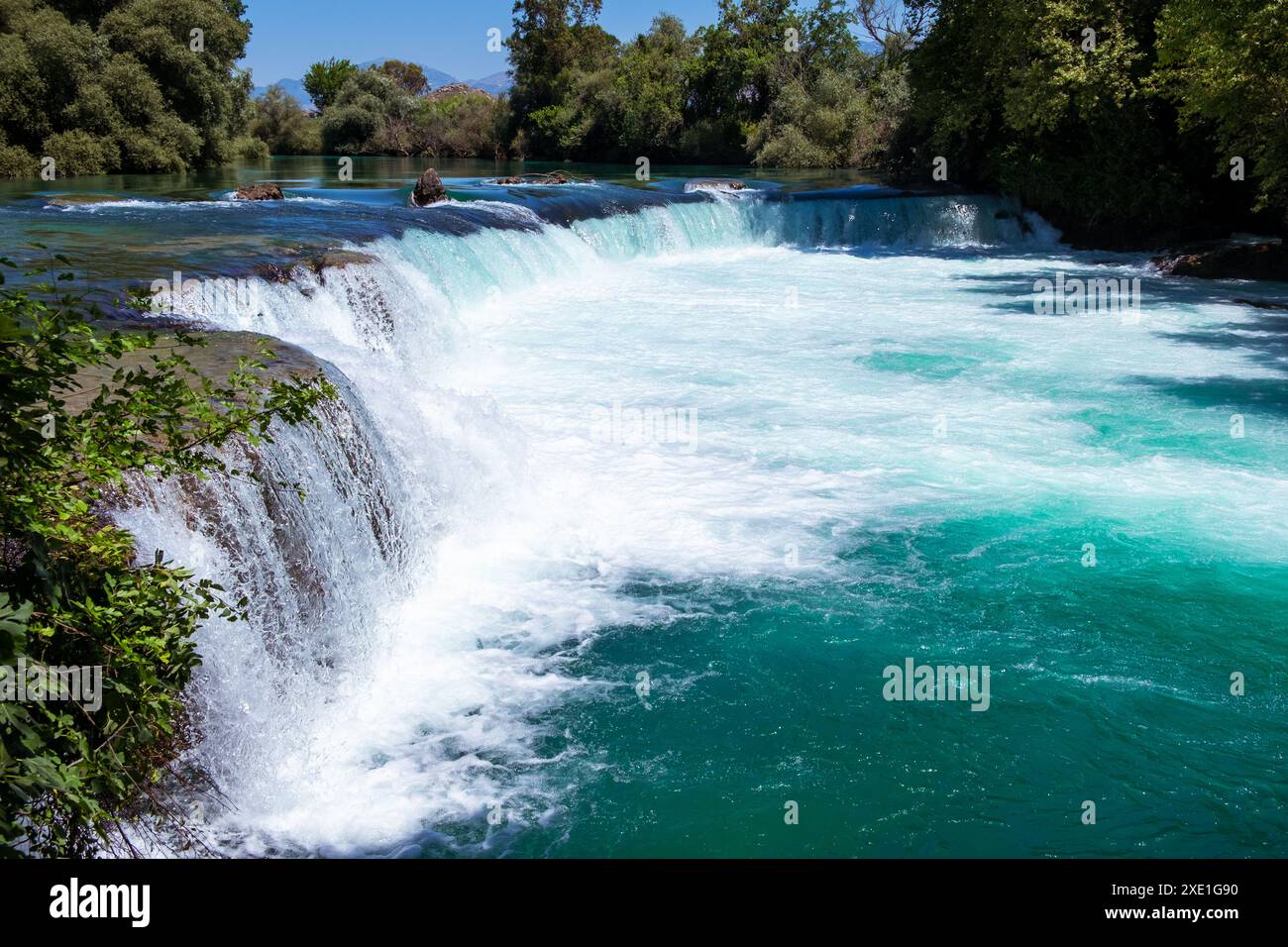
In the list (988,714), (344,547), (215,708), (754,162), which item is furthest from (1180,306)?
(754,162)

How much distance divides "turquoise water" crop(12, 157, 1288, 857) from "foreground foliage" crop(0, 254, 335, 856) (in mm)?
583

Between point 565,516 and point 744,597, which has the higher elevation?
point 565,516

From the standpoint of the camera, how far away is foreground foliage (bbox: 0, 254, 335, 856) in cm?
297

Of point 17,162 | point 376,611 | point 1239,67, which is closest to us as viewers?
point 376,611

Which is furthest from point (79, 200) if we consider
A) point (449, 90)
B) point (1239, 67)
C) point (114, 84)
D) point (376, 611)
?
point (449, 90)

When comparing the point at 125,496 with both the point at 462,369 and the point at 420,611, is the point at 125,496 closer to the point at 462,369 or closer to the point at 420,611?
the point at 420,611

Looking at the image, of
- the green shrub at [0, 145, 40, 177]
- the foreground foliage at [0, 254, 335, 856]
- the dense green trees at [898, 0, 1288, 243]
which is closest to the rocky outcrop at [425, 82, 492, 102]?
the green shrub at [0, 145, 40, 177]

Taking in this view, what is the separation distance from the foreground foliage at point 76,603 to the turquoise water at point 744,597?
0.58m

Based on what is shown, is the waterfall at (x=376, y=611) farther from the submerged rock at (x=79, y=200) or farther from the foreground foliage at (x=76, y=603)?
the submerged rock at (x=79, y=200)

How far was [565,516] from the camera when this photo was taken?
765 centimetres

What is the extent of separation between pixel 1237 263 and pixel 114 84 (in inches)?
1069

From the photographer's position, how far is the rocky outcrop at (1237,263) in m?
18.6

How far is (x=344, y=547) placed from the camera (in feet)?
19.3

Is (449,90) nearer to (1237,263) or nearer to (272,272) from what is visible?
(1237,263)
